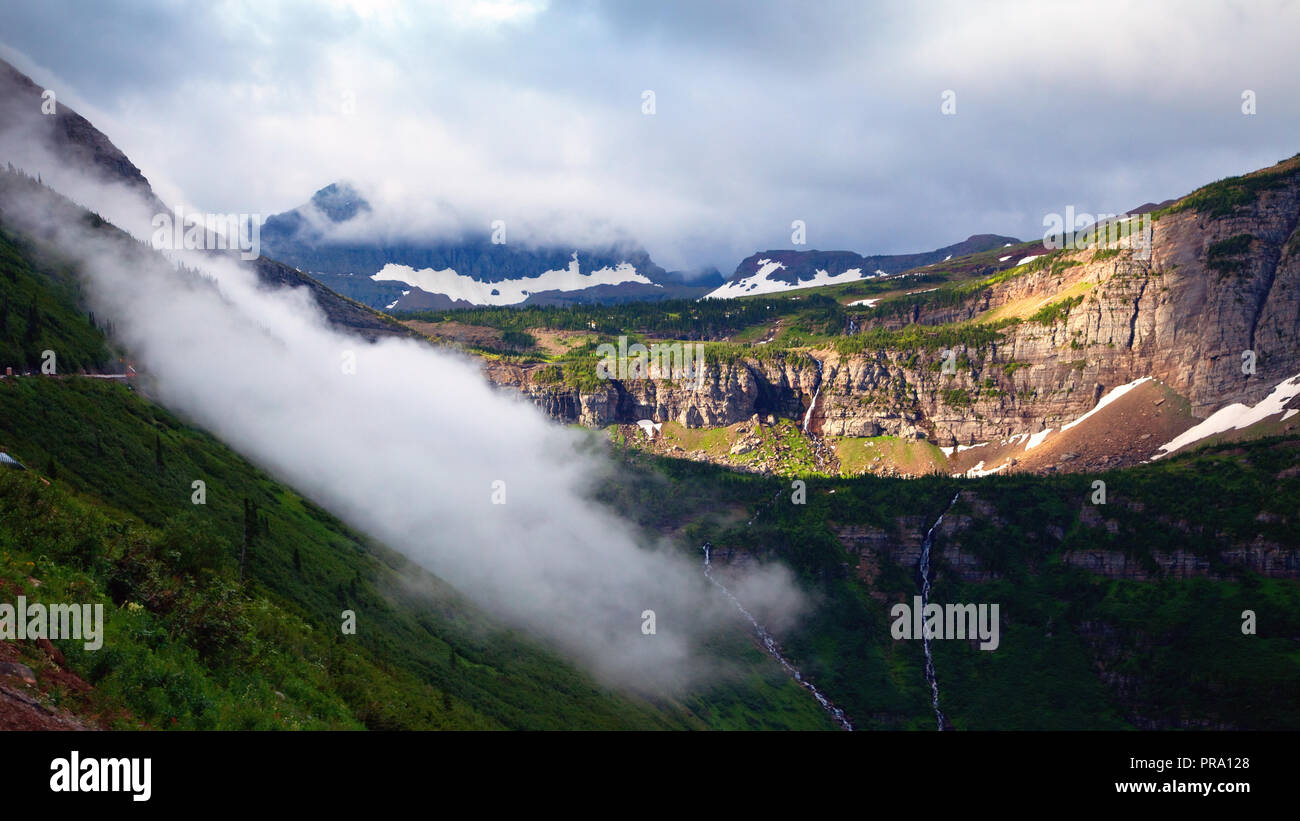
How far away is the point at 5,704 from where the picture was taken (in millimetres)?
29016

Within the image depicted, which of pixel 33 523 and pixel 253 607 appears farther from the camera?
pixel 253 607

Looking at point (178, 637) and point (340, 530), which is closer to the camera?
point (178, 637)

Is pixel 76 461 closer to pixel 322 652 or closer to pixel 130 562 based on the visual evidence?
pixel 322 652

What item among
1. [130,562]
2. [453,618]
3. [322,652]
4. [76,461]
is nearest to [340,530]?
[453,618]
